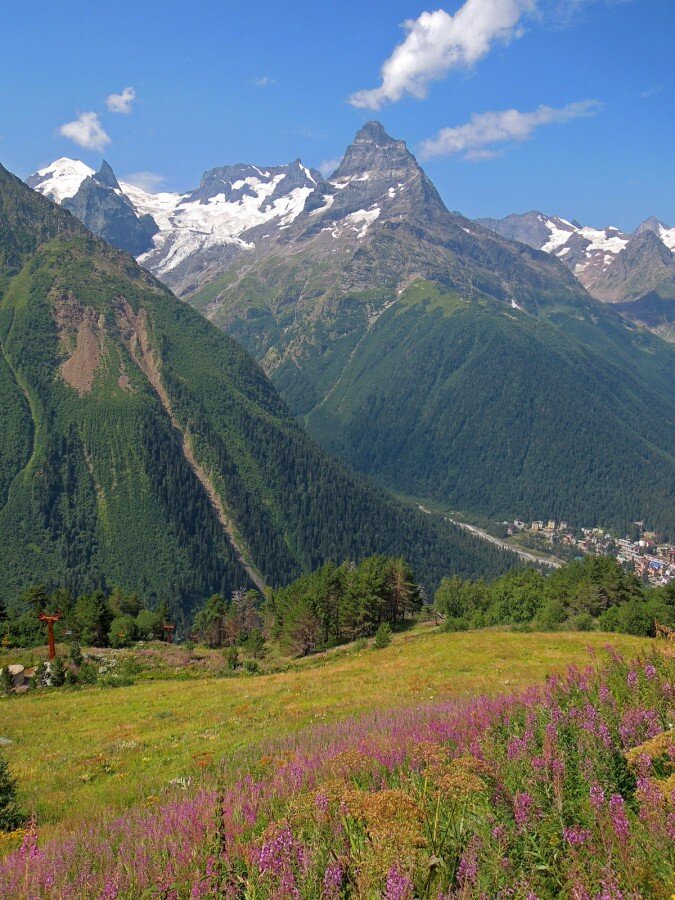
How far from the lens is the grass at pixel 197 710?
1855 centimetres

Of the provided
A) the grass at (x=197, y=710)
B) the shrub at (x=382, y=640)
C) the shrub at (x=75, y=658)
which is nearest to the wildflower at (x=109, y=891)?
the grass at (x=197, y=710)

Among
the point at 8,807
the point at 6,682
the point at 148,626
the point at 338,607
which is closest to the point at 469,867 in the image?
the point at 8,807

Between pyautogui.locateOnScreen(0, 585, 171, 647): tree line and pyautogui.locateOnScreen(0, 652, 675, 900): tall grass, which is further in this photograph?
pyautogui.locateOnScreen(0, 585, 171, 647): tree line

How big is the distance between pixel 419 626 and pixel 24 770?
65.8 m

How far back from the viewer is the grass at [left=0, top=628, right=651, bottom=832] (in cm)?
1855

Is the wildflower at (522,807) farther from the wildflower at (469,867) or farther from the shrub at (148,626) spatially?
the shrub at (148,626)

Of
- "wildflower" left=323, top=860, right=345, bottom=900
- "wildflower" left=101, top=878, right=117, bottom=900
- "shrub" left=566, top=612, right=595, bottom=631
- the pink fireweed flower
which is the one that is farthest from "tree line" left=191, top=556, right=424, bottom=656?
"wildflower" left=323, top=860, right=345, bottom=900

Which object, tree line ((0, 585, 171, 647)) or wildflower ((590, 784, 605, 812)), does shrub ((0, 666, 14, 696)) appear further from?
wildflower ((590, 784, 605, 812))

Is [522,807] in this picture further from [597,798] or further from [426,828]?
[426,828]

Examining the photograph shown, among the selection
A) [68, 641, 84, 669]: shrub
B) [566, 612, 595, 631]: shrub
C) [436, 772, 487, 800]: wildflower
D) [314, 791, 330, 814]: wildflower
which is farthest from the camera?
[68, 641, 84, 669]: shrub

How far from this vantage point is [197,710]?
33.0 meters

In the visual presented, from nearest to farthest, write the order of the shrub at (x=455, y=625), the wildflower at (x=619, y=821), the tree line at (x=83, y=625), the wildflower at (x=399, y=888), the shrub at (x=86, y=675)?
the wildflower at (x=399, y=888)
the wildflower at (x=619, y=821)
the shrub at (x=86, y=675)
the shrub at (x=455, y=625)
the tree line at (x=83, y=625)

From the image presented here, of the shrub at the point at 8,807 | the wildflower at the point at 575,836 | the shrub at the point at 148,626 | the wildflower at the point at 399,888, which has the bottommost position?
the shrub at the point at 148,626

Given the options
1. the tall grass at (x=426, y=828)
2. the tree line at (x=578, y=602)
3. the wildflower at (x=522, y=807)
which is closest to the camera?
the tall grass at (x=426, y=828)
